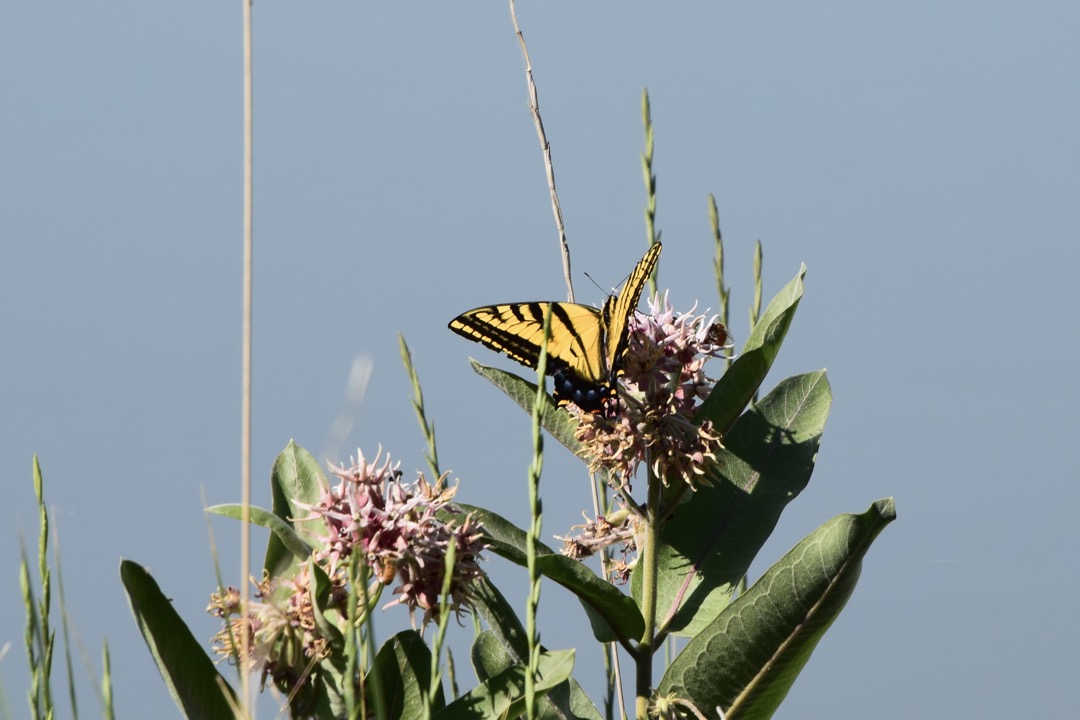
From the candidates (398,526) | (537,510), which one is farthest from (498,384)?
(537,510)

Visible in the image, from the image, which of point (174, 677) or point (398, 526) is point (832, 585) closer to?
point (398, 526)

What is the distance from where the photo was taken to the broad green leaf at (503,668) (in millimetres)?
1656

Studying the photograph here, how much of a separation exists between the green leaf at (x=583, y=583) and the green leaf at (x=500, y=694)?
11 cm

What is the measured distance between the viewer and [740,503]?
179 centimetres

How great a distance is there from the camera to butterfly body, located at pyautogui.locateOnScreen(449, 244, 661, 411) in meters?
1.74

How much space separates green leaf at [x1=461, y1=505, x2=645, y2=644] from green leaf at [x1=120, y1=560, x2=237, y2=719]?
1.25 ft

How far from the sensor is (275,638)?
142 cm

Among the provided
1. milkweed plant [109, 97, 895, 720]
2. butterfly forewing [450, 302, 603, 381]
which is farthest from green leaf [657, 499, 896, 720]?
butterfly forewing [450, 302, 603, 381]

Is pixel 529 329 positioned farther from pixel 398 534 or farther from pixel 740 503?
pixel 398 534

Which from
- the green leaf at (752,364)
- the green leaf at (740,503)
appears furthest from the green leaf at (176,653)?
the green leaf at (752,364)

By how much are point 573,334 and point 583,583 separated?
22.7 inches

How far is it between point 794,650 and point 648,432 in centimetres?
36

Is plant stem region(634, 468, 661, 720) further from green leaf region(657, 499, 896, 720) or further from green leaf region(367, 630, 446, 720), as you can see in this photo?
green leaf region(367, 630, 446, 720)

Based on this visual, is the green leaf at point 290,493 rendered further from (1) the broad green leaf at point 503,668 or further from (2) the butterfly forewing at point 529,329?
(2) the butterfly forewing at point 529,329
